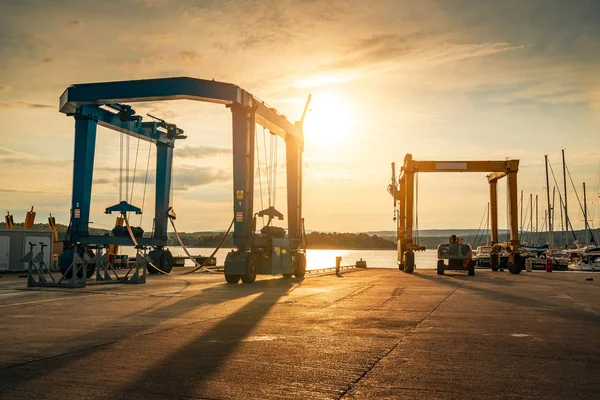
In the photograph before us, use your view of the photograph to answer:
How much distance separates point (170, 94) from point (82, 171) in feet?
25.6

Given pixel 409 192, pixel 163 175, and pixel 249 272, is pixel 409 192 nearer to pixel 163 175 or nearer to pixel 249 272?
pixel 163 175

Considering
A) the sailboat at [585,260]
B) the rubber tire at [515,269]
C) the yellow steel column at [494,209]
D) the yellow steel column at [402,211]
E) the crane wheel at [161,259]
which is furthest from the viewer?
the sailboat at [585,260]

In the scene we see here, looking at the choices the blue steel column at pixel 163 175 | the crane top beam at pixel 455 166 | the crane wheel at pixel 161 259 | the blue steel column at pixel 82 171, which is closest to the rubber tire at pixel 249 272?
the blue steel column at pixel 82 171

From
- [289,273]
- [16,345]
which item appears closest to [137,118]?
[289,273]

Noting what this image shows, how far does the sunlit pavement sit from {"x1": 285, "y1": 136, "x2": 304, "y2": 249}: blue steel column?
1827 cm

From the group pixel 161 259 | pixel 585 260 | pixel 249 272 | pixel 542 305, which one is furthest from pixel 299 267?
pixel 585 260

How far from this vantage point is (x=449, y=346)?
9578 millimetres

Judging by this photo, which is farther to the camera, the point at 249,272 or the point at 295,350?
the point at 249,272

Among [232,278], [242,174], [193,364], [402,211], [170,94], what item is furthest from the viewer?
[402,211]

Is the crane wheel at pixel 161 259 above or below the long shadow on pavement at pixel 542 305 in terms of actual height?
above

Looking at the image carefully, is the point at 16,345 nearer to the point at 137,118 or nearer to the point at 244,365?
the point at 244,365

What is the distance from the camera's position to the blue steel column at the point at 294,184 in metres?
35.3

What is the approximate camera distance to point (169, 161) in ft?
135

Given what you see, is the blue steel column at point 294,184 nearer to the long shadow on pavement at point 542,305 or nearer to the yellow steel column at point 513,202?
the long shadow on pavement at point 542,305
